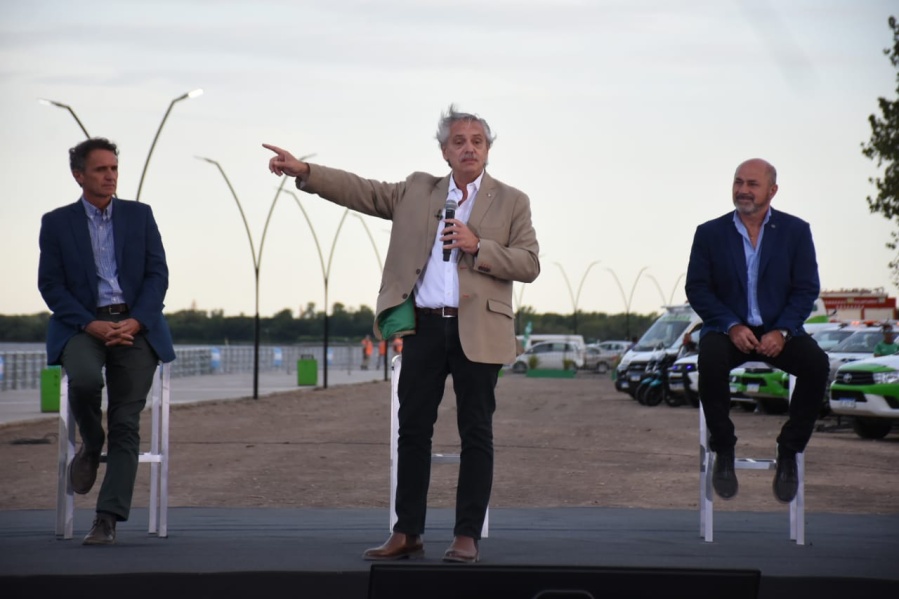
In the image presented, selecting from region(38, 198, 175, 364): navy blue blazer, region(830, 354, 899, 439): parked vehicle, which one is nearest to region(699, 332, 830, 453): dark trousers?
region(38, 198, 175, 364): navy blue blazer

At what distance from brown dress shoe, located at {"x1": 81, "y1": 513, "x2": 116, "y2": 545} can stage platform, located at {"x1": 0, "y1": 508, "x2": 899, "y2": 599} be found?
6 centimetres

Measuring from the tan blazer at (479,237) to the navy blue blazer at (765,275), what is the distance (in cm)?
116

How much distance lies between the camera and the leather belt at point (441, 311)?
6035mm

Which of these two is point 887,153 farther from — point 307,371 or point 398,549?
point 398,549

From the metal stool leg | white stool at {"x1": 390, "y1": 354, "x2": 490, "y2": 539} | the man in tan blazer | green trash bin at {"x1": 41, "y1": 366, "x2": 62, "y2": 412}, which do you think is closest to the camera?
the man in tan blazer

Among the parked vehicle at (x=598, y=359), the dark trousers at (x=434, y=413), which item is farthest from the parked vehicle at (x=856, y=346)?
the parked vehicle at (x=598, y=359)

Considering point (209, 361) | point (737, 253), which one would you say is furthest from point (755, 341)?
point (209, 361)

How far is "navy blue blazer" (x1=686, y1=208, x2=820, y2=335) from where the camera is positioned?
270 inches

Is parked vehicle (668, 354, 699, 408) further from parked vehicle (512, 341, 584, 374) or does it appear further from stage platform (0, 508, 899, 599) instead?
parked vehicle (512, 341, 584, 374)

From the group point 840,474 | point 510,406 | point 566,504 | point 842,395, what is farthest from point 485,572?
point 510,406

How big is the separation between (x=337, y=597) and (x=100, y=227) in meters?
2.70

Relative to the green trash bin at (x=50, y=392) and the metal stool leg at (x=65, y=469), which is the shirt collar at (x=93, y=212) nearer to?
the metal stool leg at (x=65, y=469)

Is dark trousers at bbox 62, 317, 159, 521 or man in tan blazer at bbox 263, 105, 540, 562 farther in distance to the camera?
dark trousers at bbox 62, 317, 159, 521

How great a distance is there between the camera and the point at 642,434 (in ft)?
66.0
